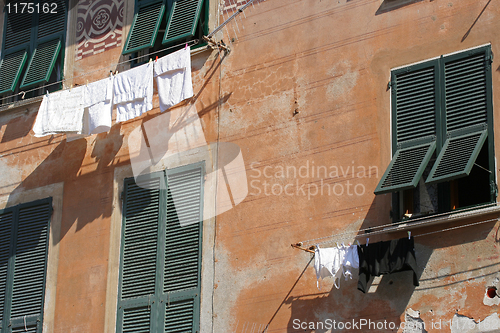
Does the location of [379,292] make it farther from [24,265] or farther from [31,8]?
[31,8]

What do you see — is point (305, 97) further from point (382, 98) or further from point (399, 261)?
point (399, 261)

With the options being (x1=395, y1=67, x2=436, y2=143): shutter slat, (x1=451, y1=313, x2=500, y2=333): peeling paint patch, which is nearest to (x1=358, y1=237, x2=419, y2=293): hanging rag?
(x1=451, y1=313, x2=500, y2=333): peeling paint patch

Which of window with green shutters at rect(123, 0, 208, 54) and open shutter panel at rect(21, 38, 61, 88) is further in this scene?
open shutter panel at rect(21, 38, 61, 88)

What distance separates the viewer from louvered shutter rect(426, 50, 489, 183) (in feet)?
36.4

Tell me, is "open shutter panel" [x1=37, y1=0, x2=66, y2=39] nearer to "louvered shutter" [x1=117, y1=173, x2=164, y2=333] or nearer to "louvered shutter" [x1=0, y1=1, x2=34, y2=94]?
"louvered shutter" [x1=0, y1=1, x2=34, y2=94]

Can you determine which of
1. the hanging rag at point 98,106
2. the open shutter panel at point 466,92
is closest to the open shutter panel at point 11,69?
the hanging rag at point 98,106

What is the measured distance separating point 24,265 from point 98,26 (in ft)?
13.6

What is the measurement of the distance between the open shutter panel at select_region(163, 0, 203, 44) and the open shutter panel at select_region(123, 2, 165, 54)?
0.78 ft

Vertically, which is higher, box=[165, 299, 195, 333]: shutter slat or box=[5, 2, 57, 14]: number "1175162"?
box=[5, 2, 57, 14]: number "1175162"

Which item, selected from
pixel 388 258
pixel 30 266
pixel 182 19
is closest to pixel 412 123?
pixel 388 258

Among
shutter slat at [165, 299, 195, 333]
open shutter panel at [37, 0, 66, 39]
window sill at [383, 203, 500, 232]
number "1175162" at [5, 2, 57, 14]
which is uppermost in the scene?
number "1175162" at [5, 2, 57, 14]

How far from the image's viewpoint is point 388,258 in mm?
11133

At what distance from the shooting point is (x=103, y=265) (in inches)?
550

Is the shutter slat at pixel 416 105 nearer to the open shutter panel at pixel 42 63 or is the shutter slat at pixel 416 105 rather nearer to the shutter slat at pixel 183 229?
the shutter slat at pixel 183 229
